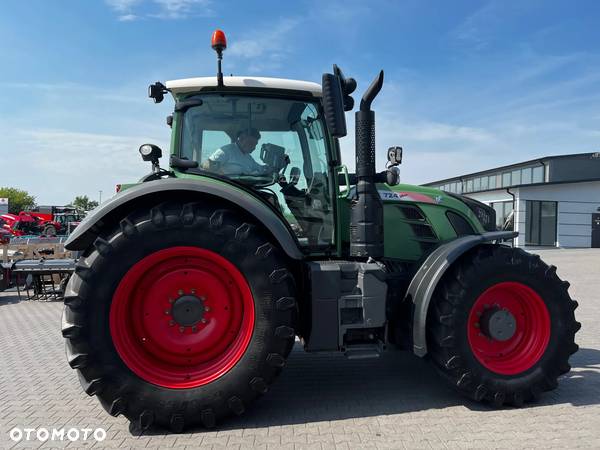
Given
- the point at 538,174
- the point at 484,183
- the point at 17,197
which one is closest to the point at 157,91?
the point at 538,174

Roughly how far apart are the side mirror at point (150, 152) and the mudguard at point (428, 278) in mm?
2407

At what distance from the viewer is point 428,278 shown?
11.3ft

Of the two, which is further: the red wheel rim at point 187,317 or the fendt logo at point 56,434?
the red wheel rim at point 187,317

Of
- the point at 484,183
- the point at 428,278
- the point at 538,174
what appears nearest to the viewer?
the point at 428,278

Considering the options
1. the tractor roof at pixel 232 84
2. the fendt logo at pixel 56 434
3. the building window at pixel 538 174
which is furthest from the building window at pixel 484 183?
the fendt logo at pixel 56 434

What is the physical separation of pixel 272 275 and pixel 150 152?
1529 millimetres

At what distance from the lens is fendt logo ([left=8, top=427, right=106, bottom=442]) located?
116 inches

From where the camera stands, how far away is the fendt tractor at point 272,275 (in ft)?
9.84

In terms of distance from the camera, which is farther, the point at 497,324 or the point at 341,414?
the point at 497,324

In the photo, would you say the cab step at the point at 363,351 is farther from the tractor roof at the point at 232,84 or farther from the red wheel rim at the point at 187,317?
the tractor roof at the point at 232,84

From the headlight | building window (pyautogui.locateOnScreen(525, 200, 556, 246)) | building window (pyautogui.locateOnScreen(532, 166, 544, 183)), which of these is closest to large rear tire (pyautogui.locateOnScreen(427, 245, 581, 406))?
the headlight

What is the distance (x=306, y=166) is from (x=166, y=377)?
6.49 feet

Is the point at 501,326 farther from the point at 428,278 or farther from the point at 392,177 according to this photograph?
the point at 392,177

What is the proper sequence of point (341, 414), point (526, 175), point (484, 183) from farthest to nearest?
point (484, 183) < point (526, 175) < point (341, 414)
